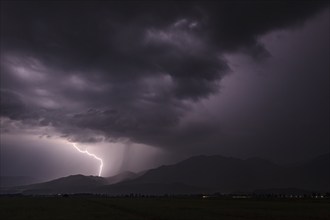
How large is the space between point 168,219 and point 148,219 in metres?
2.99

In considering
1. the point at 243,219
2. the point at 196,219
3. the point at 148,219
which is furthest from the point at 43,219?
the point at 243,219

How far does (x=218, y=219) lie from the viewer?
54.6 meters

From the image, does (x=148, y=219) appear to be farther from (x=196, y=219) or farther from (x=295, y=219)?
(x=295, y=219)

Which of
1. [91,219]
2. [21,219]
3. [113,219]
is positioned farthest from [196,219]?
[21,219]

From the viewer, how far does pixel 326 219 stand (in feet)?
181

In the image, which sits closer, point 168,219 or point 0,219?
point 168,219

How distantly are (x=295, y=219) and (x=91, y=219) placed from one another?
28538 mm

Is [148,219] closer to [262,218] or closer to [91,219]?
[91,219]

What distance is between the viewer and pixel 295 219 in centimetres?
5453

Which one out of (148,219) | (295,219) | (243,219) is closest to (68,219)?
(148,219)

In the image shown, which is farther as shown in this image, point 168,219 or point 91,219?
point 91,219

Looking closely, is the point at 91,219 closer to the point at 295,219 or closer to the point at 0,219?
the point at 0,219

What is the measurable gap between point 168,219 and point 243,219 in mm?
10426

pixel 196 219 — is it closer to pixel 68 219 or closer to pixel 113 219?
pixel 113 219
